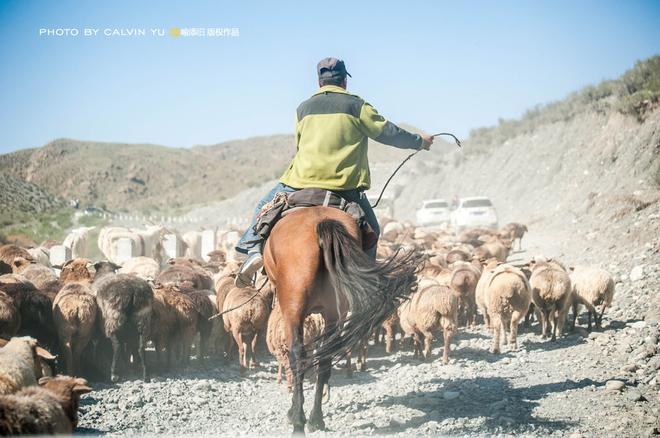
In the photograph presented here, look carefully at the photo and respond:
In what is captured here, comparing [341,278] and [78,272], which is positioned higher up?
[78,272]

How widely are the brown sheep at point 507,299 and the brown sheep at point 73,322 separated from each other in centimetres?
568

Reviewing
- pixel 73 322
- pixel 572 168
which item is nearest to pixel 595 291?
pixel 73 322

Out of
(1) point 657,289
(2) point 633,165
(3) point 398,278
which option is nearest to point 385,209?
(2) point 633,165

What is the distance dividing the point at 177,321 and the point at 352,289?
4670 millimetres

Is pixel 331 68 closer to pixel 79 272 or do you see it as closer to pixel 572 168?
pixel 79 272

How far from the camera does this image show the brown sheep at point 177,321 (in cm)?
909

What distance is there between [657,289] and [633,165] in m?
13.7

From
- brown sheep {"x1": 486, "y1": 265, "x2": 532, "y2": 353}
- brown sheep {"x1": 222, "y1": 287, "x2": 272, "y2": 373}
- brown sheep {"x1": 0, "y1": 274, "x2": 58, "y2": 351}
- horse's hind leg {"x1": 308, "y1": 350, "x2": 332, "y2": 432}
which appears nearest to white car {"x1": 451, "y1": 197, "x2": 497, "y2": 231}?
brown sheep {"x1": 486, "y1": 265, "x2": 532, "y2": 353}

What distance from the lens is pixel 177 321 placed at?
9.22 meters

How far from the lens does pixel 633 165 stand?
23.0m

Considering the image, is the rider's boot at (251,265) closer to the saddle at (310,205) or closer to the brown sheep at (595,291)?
the saddle at (310,205)

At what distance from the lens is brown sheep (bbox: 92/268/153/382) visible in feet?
27.5

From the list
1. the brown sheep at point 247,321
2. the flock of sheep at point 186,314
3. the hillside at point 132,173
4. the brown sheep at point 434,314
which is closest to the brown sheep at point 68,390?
the flock of sheep at point 186,314

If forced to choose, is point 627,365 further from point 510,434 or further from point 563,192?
point 563,192
